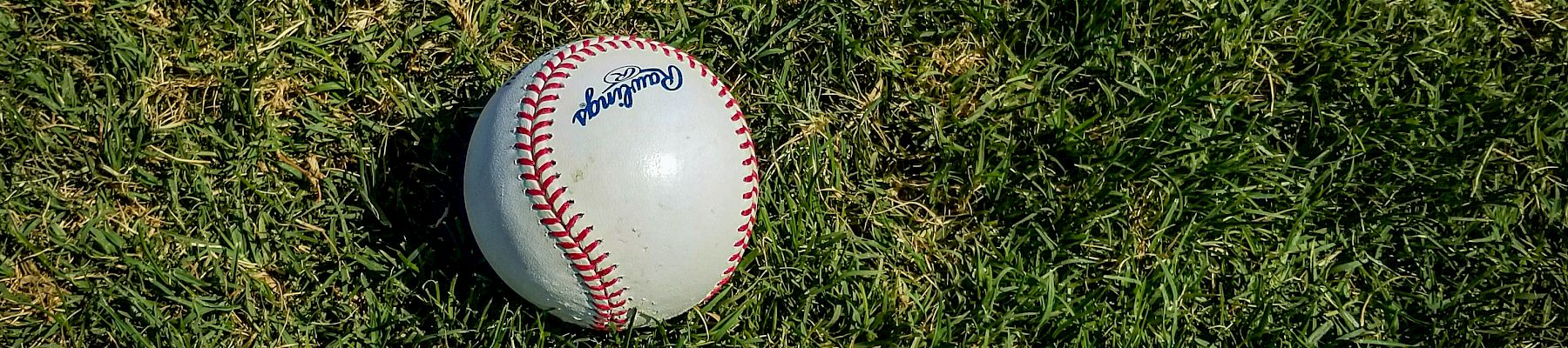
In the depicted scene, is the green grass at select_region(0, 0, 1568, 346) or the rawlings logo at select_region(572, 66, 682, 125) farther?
the green grass at select_region(0, 0, 1568, 346)

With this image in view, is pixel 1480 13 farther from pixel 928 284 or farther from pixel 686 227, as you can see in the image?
pixel 686 227

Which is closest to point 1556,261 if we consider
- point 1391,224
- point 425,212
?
point 1391,224

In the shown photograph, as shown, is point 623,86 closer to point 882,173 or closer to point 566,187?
point 566,187

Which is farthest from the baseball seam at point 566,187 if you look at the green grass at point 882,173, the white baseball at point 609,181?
the green grass at point 882,173

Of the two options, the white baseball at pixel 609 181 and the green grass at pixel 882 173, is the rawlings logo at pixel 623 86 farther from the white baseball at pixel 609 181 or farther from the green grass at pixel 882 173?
the green grass at pixel 882 173

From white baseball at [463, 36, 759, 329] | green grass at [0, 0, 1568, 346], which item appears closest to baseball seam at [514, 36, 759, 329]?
white baseball at [463, 36, 759, 329]

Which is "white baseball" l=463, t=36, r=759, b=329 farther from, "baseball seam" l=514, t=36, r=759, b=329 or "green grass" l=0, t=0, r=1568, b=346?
"green grass" l=0, t=0, r=1568, b=346
